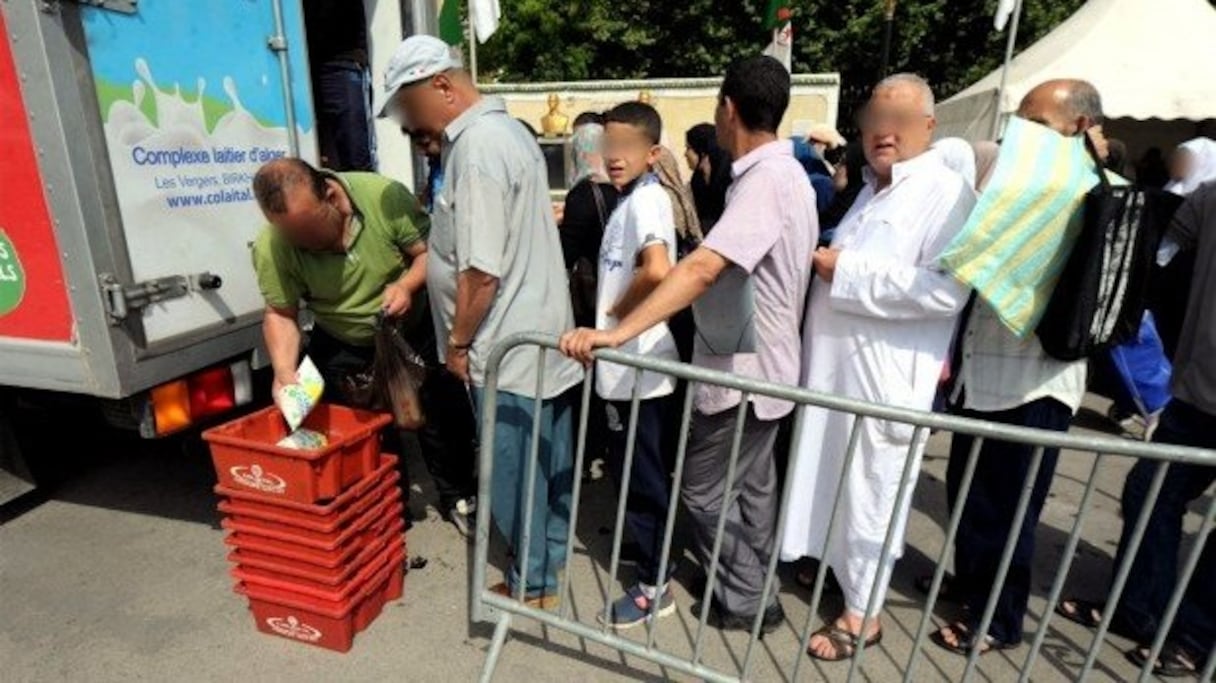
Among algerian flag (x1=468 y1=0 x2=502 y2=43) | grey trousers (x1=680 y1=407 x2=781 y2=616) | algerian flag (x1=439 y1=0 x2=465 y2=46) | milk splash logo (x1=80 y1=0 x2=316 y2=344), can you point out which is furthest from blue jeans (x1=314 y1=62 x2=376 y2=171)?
grey trousers (x1=680 y1=407 x2=781 y2=616)

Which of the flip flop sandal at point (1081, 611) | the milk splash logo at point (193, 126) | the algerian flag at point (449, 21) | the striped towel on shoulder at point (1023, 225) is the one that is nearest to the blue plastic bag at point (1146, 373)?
the flip flop sandal at point (1081, 611)

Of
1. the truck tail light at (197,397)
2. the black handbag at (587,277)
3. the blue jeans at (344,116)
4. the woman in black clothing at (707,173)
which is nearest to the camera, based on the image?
the truck tail light at (197,397)

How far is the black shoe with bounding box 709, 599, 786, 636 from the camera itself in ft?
8.83

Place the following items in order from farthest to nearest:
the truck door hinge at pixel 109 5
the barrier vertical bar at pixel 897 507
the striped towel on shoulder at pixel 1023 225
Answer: the truck door hinge at pixel 109 5, the striped towel on shoulder at pixel 1023 225, the barrier vertical bar at pixel 897 507

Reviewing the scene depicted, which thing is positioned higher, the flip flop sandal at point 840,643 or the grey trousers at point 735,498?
the grey trousers at point 735,498

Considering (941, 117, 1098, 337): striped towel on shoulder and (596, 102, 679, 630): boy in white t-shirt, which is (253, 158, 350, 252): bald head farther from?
(941, 117, 1098, 337): striped towel on shoulder

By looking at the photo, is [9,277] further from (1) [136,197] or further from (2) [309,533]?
(2) [309,533]

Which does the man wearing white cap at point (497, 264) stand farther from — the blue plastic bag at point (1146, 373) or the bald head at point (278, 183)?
the blue plastic bag at point (1146, 373)

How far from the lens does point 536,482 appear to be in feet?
8.63

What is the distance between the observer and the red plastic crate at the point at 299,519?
2.43 meters

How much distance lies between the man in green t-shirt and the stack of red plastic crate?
1.19ft

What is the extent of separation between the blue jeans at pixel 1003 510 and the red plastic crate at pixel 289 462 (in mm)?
2026

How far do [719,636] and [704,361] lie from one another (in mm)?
1081

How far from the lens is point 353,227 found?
111 inches
